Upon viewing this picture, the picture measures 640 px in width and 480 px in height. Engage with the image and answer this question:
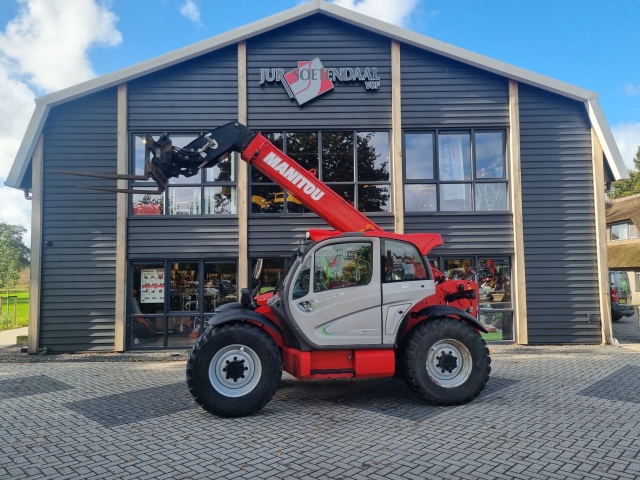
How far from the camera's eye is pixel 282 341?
6.16 meters

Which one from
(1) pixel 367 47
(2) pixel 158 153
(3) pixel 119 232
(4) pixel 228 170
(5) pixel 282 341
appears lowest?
(5) pixel 282 341

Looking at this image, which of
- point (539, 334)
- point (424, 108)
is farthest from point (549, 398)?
point (424, 108)

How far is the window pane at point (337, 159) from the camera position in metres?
11.0

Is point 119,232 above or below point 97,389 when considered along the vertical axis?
above

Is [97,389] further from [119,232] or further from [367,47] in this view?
[367,47]

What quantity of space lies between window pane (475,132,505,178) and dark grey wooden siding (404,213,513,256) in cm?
114

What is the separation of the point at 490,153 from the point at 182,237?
762cm

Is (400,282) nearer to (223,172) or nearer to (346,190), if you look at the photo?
(346,190)

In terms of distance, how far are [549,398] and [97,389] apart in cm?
672

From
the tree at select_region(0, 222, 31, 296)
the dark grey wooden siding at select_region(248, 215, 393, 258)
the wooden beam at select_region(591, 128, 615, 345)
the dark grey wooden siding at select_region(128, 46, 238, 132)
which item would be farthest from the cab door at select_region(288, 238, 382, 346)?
the tree at select_region(0, 222, 31, 296)

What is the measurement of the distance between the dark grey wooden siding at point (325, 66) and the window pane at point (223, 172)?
1.03 meters

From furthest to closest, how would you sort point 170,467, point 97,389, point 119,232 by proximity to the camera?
point 119,232 < point 97,389 < point 170,467

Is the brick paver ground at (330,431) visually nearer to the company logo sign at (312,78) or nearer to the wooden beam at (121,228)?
the wooden beam at (121,228)

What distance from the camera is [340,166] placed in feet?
36.2
